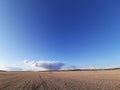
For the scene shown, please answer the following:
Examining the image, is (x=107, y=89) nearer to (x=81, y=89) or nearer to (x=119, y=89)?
(x=119, y=89)

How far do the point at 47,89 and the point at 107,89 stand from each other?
7.84 metres

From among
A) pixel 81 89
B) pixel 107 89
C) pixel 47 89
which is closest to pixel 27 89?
pixel 47 89

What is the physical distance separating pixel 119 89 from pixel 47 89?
9.16 metres

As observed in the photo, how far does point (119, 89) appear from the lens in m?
14.7

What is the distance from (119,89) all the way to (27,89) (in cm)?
1168

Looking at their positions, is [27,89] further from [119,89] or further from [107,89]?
[119,89]

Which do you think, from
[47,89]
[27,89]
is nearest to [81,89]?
[47,89]

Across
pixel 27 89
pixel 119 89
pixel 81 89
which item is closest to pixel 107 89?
pixel 119 89

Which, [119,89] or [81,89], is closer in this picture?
[119,89]

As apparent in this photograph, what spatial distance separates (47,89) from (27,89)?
102 inches

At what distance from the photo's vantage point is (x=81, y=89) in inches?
620

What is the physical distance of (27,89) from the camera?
15.2 meters

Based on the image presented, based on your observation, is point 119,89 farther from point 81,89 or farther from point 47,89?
point 47,89

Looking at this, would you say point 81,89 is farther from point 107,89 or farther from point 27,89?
point 27,89
